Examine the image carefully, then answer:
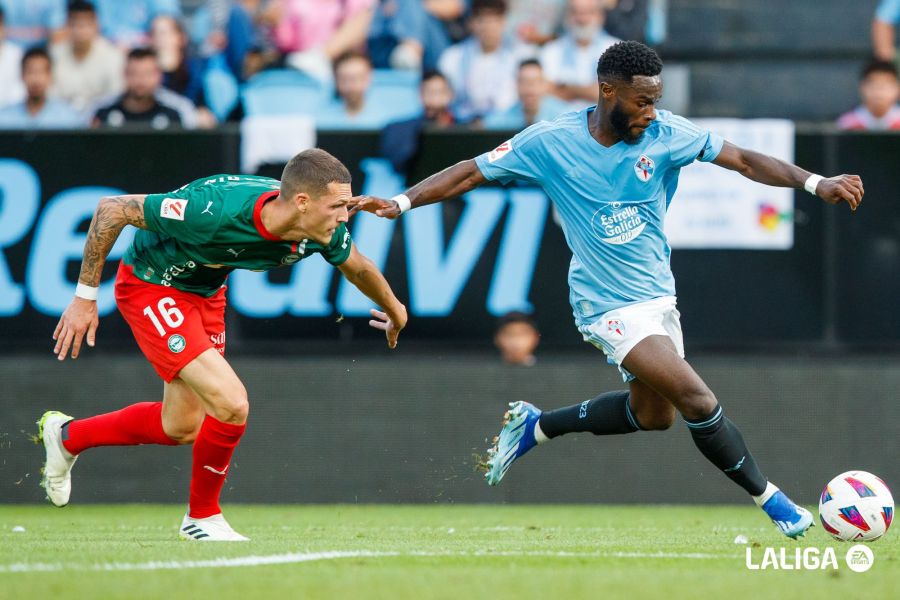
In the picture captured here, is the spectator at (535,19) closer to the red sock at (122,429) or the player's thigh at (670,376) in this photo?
the red sock at (122,429)

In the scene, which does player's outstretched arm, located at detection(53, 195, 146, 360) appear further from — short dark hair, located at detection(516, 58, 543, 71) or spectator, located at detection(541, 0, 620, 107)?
spectator, located at detection(541, 0, 620, 107)

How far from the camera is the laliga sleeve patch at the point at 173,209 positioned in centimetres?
740

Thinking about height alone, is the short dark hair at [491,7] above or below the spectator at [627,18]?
above

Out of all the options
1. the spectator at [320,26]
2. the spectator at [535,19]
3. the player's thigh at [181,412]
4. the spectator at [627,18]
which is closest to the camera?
the player's thigh at [181,412]

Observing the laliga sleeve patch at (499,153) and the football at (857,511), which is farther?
the laliga sleeve patch at (499,153)

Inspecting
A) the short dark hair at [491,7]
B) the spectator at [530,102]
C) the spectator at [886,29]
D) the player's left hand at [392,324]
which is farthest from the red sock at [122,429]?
the spectator at [886,29]

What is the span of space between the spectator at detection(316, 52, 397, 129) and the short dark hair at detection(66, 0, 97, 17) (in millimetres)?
2662

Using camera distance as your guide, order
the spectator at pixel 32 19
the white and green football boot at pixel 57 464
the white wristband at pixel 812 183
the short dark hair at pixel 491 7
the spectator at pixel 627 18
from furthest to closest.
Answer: the spectator at pixel 32 19, the spectator at pixel 627 18, the short dark hair at pixel 491 7, the white and green football boot at pixel 57 464, the white wristband at pixel 812 183

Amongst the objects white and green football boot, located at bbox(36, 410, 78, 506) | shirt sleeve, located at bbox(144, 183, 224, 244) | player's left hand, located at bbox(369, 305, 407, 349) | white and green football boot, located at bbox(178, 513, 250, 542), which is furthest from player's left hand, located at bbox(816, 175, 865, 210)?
white and green football boot, located at bbox(36, 410, 78, 506)

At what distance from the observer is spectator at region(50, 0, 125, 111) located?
1338cm

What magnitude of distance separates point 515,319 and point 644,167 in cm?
390

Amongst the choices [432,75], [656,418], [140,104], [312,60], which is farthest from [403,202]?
[312,60]

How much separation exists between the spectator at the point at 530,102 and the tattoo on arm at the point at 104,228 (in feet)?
15.0

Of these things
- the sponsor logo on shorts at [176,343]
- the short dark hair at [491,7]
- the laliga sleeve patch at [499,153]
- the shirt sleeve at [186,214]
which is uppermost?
the short dark hair at [491,7]
